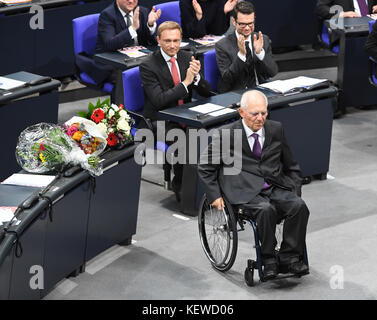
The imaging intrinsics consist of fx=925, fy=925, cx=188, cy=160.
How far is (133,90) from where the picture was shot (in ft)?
25.1

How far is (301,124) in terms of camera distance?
7691 mm

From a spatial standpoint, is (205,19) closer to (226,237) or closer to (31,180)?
(226,237)

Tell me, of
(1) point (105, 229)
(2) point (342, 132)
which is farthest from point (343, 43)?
(1) point (105, 229)

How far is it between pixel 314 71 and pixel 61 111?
3.17 meters

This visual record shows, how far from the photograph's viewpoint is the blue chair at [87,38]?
896cm

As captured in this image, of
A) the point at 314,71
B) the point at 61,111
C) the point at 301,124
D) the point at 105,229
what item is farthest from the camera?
the point at 314,71

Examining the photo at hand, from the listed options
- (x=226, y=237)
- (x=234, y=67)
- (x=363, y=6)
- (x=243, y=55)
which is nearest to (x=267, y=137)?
(x=226, y=237)

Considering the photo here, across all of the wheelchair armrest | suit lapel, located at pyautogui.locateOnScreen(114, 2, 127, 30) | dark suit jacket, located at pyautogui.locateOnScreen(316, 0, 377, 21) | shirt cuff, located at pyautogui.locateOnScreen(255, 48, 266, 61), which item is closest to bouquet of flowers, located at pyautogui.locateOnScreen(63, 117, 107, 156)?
the wheelchair armrest

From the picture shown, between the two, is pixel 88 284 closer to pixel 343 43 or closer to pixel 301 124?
pixel 301 124

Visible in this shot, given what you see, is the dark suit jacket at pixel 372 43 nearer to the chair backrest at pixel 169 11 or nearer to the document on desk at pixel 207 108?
the chair backrest at pixel 169 11

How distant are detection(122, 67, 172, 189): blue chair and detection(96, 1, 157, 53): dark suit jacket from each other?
126cm

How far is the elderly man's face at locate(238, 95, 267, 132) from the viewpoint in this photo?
6184 mm

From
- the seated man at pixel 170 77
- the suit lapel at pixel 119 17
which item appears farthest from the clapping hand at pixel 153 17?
the seated man at pixel 170 77

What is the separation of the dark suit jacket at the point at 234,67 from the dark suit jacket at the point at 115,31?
1261mm
